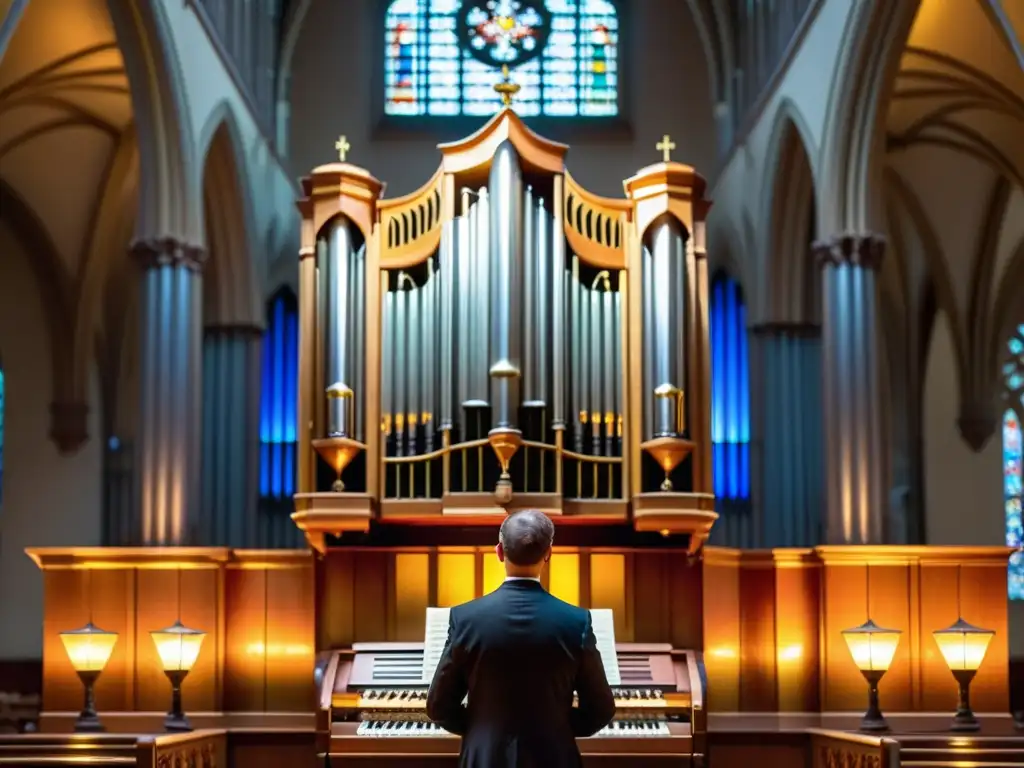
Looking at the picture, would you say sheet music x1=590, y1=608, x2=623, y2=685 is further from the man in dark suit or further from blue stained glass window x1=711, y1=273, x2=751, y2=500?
blue stained glass window x1=711, y1=273, x2=751, y2=500

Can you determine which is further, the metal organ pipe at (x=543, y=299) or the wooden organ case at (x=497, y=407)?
the metal organ pipe at (x=543, y=299)

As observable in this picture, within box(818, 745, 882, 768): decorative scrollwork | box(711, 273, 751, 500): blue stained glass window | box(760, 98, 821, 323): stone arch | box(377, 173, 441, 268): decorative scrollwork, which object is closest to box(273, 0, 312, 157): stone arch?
box(711, 273, 751, 500): blue stained glass window

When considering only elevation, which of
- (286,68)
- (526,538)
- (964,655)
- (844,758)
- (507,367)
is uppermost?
(286,68)

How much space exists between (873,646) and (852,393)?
18.8ft

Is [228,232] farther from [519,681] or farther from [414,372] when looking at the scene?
[519,681]

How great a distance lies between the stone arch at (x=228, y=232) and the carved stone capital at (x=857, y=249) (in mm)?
6333

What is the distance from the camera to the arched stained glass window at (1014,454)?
72.6 ft

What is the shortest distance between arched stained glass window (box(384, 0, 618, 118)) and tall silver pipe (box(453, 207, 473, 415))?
1248 cm

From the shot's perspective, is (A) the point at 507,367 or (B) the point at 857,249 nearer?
(A) the point at 507,367

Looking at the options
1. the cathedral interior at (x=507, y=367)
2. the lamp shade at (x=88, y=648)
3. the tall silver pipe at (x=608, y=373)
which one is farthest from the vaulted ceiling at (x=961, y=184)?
the lamp shade at (x=88, y=648)

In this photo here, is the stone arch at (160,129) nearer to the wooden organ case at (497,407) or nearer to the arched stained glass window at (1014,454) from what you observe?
the wooden organ case at (497,407)

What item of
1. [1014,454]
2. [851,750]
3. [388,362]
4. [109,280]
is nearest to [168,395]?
[388,362]

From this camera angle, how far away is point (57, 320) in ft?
67.1

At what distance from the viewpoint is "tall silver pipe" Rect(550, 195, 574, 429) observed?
955 cm
